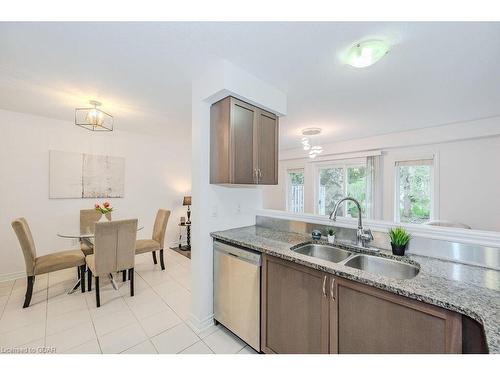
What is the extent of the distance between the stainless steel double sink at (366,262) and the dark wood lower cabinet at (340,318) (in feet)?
1.00

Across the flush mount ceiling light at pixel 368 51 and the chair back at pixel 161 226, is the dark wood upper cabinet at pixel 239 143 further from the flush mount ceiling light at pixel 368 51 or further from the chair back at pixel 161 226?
the chair back at pixel 161 226

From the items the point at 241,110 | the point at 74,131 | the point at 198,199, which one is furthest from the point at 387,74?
the point at 74,131

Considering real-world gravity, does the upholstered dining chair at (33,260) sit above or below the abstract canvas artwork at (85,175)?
below

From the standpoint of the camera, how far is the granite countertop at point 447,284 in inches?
32.4

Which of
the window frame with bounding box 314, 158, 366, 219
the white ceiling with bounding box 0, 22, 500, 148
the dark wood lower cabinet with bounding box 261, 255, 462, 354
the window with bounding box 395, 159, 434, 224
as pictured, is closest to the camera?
the dark wood lower cabinet with bounding box 261, 255, 462, 354

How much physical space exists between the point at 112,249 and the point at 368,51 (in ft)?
9.94

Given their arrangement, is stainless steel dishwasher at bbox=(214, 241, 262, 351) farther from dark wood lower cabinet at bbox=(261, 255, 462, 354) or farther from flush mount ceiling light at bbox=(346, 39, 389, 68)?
flush mount ceiling light at bbox=(346, 39, 389, 68)

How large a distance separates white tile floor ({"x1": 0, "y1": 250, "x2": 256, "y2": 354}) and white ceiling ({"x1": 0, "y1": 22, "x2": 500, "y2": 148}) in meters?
2.31

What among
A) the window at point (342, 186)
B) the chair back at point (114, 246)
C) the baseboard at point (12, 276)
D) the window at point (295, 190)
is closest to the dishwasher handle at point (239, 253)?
the chair back at point (114, 246)

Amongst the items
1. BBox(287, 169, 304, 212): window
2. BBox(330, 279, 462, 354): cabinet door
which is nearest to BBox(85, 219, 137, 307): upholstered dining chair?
BBox(330, 279, 462, 354): cabinet door

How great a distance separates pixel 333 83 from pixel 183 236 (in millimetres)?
4015

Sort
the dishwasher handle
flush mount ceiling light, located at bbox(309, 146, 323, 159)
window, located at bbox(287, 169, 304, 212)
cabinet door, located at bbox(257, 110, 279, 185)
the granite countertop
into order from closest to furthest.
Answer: the granite countertop < the dishwasher handle < cabinet door, located at bbox(257, 110, 279, 185) < flush mount ceiling light, located at bbox(309, 146, 323, 159) < window, located at bbox(287, 169, 304, 212)

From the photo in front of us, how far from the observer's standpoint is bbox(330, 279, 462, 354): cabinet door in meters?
0.91
